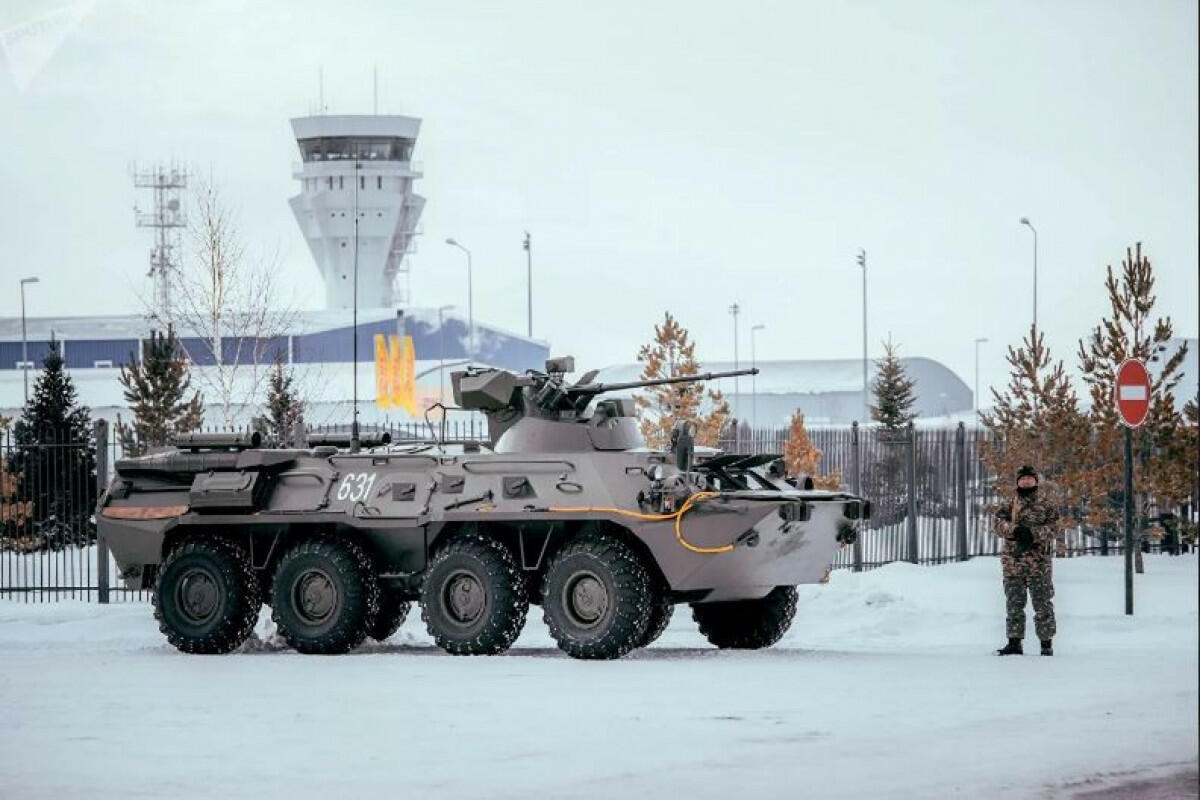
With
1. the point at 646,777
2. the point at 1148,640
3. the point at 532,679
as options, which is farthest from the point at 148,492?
the point at 646,777

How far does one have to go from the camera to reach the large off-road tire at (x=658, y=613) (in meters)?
18.4

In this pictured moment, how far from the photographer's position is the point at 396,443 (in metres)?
20.7

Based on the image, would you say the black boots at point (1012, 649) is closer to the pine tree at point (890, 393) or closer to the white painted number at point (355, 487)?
the white painted number at point (355, 487)

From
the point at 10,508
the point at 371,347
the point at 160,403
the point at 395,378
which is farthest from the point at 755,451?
the point at 371,347

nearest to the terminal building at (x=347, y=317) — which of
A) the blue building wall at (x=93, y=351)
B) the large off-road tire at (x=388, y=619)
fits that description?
the blue building wall at (x=93, y=351)

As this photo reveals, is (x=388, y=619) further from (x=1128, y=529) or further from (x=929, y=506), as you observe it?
(x=929, y=506)

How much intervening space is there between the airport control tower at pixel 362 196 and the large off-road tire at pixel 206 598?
92274mm

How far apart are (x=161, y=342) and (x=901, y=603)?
16.2m

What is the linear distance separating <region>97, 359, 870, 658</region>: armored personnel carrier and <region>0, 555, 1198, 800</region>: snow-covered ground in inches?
17.0

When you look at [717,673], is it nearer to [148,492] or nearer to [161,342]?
[148,492]

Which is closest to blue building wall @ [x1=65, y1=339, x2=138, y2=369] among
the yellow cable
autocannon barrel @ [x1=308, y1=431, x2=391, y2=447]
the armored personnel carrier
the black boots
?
autocannon barrel @ [x1=308, y1=431, x2=391, y2=447]

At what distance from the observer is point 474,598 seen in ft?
60.5

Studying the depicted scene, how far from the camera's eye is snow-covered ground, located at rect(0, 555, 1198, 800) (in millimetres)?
11180

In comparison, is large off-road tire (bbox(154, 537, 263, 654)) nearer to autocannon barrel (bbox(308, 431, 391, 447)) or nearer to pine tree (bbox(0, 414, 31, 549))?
autocannon barrel (bbox(308, 431, 391, 447))
